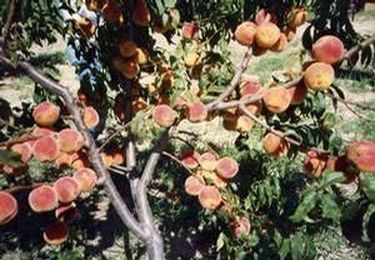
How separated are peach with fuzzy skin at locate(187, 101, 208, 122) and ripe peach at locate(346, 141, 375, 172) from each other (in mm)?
485

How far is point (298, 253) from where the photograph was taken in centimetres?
191

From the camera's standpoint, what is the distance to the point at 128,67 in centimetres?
209

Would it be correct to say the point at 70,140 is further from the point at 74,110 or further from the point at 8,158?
the point at 8,158

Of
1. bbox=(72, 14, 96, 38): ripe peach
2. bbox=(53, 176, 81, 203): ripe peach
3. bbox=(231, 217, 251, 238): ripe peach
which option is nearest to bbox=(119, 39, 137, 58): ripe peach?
bbox=(72, 14, 96, 38): ripe peach

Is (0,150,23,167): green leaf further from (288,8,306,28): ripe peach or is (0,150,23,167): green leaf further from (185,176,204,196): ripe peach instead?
(288,8,306,28): ripe peach

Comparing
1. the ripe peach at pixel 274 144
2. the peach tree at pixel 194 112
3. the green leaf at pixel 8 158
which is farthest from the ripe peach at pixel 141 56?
the green leaf at pixel 8 158

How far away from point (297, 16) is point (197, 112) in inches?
22.2

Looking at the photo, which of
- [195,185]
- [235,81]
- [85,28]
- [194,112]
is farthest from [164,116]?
[85,28]

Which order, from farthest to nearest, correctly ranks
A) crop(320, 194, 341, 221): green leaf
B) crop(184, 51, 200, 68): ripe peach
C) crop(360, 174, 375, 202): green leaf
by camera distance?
crop(184, 51, 200, 68): ripe peach → crop(320, 194, 341, 221): green leaf → crop(360, 174, 375, 202): green leaf

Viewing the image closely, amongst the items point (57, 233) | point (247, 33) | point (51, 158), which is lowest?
point (57, 233)

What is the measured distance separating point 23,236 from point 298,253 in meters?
2.06

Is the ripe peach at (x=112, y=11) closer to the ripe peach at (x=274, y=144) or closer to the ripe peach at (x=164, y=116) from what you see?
the ripe peach at (x=164, y=116)

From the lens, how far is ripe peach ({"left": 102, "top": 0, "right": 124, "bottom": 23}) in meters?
2.01

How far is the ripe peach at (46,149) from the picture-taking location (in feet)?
5.09
